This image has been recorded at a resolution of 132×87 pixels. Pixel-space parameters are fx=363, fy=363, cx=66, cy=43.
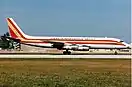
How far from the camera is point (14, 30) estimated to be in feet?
297

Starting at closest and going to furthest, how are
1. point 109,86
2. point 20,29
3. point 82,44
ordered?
point 109,86 → point 82,44 → point 20,29

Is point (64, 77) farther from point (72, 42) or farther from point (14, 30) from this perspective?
point (14, 30)

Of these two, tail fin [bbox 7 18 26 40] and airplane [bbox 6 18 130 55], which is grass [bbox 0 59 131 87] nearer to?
airplane [bbox 6 18 130 55]

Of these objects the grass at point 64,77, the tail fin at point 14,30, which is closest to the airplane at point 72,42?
the tail fin at point 14,30

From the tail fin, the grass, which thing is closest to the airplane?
the tail fin

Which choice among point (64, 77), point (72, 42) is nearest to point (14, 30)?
point (72, 42)

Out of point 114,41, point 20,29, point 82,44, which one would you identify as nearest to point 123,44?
point 114,41

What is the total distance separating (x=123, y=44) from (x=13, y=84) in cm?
6627

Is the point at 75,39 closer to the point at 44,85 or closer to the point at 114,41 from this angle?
the point at 114,41

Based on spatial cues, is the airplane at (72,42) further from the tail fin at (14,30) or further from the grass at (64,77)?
the grass at (64,77)

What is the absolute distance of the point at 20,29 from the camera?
90.4 meters

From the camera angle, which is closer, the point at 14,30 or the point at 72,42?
the point at 72,42

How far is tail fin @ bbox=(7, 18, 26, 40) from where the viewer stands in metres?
88.0

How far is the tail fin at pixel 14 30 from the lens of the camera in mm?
87994
